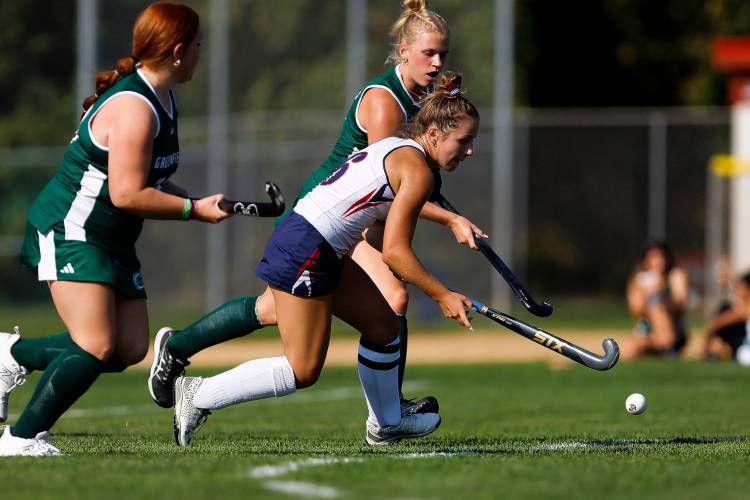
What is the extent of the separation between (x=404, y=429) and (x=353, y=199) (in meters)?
1.30

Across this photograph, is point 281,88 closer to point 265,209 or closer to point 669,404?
point 669,404

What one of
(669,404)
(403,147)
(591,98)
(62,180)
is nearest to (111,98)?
(62,180)

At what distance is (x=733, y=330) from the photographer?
15008 millimetres

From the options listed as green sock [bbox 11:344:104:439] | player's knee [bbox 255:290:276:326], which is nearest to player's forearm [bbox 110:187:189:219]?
green sock [bbox 11:344:104:439]

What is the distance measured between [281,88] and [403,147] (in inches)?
635

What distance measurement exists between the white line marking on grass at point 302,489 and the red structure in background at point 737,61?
18713 mm

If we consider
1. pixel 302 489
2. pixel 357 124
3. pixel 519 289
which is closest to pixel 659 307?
pixel 357 124

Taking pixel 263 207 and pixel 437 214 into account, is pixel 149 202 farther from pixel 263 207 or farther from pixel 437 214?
pixel 437 214

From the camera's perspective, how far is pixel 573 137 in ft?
81.5

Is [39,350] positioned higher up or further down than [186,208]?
further down

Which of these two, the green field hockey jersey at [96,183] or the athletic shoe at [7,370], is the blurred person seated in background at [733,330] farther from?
the green field hockey jersey at [96,183]

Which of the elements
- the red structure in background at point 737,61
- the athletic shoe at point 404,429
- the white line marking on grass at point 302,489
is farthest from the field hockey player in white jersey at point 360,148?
the red structure in background at point 737,61

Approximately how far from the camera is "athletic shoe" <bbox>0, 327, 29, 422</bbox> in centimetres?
704

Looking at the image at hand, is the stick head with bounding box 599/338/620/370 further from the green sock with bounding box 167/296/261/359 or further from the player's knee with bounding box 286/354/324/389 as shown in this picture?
the green sock with bounding box 167/296/261/359
